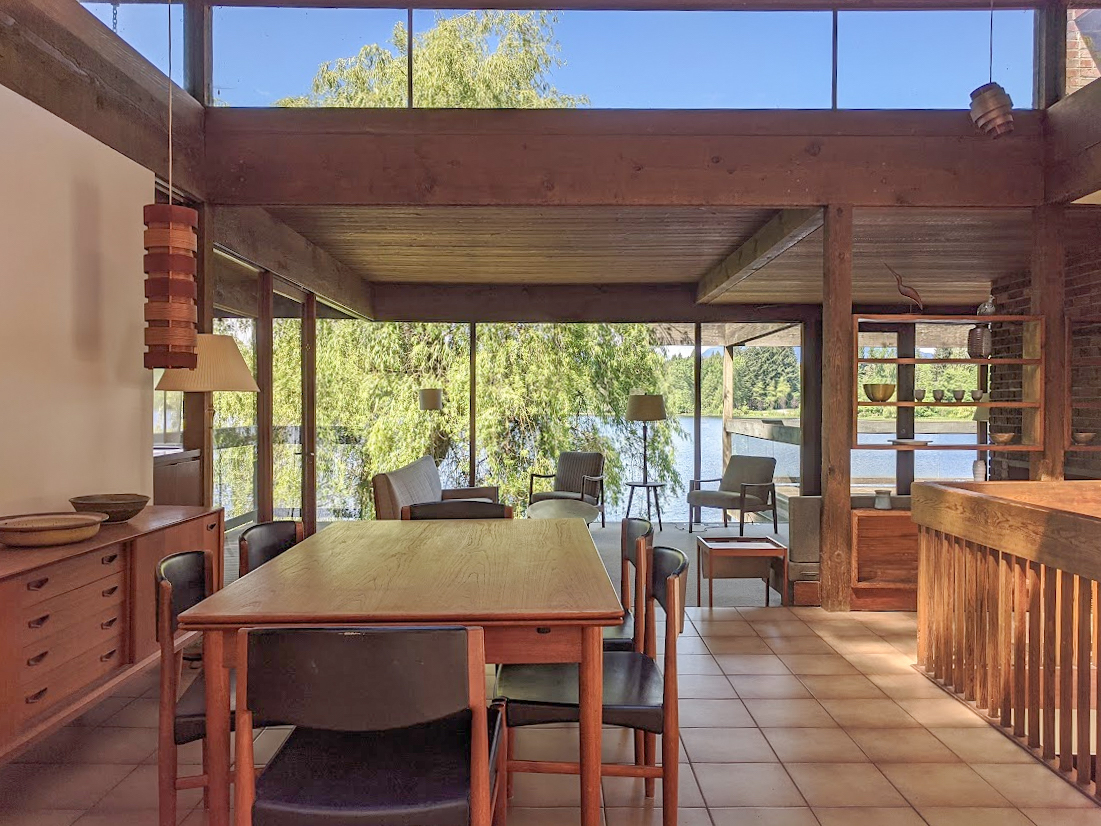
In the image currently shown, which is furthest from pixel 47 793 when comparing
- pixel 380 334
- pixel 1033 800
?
pixel 380 334

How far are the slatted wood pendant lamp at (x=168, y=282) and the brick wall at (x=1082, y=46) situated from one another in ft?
15.8

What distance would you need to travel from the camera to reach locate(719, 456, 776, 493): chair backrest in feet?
26.8

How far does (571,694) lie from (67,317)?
2.51m

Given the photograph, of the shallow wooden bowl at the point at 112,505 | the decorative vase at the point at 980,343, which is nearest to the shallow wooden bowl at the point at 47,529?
the shallow wooden bowl at the point at 112,505

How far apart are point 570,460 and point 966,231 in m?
4.07

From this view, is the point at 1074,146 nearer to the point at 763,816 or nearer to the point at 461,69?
the point at 461,69

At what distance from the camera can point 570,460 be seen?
7.98 metres

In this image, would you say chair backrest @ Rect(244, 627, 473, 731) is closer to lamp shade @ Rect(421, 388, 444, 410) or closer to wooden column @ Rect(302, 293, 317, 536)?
wooden column @ Rect(302, 293, 317, 536)

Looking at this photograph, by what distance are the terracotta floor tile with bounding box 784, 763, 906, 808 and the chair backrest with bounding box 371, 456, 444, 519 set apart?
253 centimetres

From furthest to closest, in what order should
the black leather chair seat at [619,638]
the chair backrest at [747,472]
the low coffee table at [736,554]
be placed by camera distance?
the chair backrest at [747,472] < the low coffee table at [736,554] < the black leather chair seat at [619,638]

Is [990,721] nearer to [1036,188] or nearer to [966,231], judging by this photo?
[1036,188]

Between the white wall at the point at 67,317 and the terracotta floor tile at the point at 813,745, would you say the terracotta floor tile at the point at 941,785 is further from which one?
the white wall at the point at 67,317

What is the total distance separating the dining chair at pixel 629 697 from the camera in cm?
206

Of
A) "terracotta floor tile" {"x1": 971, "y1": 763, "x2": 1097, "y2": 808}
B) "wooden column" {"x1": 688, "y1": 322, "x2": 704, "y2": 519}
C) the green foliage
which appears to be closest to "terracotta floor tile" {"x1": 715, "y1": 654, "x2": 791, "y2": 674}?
"terracotta floor tile" {"x1": 971, "y1": 763, "x2": 1097, "y2": 808}
